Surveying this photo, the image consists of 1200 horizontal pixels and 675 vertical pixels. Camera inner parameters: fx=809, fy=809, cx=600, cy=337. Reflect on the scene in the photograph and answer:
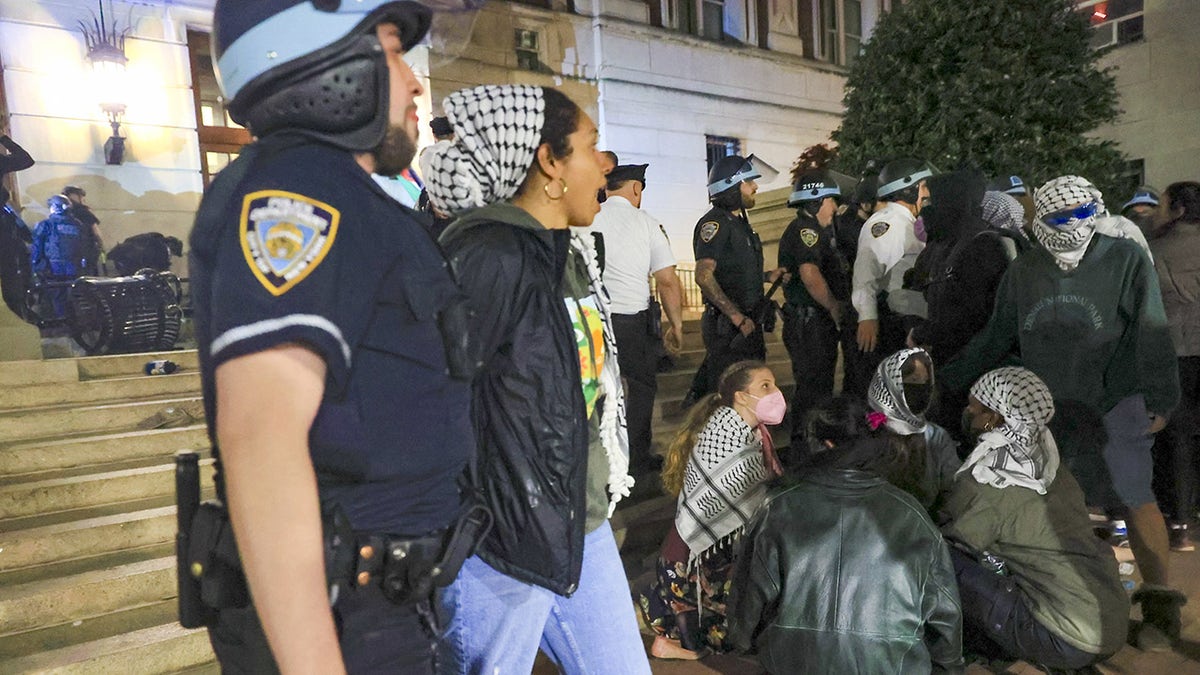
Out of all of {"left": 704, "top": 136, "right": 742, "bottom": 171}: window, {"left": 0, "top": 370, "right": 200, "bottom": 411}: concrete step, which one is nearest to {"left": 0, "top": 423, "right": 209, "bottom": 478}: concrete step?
{"left": 0, "top": 370, "right": 200, "bottom": 411}: concrete step

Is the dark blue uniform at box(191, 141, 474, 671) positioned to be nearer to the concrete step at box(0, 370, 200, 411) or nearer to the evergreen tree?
the concrete step at box(0, 370, 200, 411)

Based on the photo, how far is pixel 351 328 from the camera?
1.05 m

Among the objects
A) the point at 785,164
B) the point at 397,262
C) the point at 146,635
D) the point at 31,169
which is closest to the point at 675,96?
the point at 785,164

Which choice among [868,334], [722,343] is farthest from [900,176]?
[722,343]

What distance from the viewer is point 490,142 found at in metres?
1.77

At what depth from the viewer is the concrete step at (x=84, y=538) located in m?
3.79

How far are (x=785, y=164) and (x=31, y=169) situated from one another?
1226 cm

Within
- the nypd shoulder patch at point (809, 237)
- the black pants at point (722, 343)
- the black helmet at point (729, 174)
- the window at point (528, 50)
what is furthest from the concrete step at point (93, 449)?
the window at point (528, 50)

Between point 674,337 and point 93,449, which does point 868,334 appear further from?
point 93,449

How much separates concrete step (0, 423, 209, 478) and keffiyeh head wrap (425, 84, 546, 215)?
3688mm

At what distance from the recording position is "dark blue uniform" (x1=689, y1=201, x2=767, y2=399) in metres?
5.21

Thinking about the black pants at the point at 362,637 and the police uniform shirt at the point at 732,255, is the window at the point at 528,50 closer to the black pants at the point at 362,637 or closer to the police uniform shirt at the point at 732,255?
the police uniform shirt at the point at 732,255

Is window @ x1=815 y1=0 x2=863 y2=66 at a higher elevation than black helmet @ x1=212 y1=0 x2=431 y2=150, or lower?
higher

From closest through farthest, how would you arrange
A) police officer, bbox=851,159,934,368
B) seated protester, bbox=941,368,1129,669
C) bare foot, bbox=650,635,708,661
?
1. seated protester, bbox=941,368,1129,669
2. bare foot, bbox=650,635,708,661
3. police officer, bbox=851,159,934,368
